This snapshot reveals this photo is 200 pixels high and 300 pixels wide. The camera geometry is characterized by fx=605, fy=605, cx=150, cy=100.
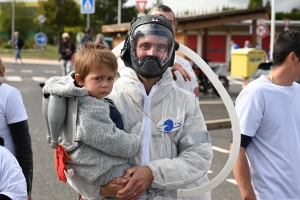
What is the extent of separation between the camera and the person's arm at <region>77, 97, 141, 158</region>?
8.15 ft

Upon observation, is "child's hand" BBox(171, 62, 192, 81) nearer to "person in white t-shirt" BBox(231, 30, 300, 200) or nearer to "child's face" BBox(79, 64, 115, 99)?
"person in white t-shirt" BBox(231, 30, 300, 200)

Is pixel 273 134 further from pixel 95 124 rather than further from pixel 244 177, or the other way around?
pixel 95 124

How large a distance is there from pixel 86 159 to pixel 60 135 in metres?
0.16

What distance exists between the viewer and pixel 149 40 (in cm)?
263

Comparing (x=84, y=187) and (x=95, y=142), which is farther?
(x=84, y=187)

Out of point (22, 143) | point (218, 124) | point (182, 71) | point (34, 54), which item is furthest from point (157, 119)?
point (34, 54)

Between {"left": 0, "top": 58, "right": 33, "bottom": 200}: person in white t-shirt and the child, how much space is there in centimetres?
96

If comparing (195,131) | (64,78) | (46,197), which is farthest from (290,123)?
(46,197)

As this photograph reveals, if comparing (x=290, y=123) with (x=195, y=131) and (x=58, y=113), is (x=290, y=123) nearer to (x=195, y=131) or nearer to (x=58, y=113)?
(x=195, y=131)

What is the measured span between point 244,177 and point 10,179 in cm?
132

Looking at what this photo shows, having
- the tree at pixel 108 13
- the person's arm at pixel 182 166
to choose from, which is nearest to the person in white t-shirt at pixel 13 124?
the person's arm at pixel 182 166

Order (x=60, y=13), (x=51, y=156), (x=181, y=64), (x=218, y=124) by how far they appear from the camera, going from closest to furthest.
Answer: (x=181, y=64) < (x=51, y=156) < (x=218, y=124) < (x=60, y=13)

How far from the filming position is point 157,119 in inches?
105

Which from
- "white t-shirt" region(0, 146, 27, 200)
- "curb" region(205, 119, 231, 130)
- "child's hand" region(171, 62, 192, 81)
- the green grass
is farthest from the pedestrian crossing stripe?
"white t-shirt" region(0, 146, 27, 200)
